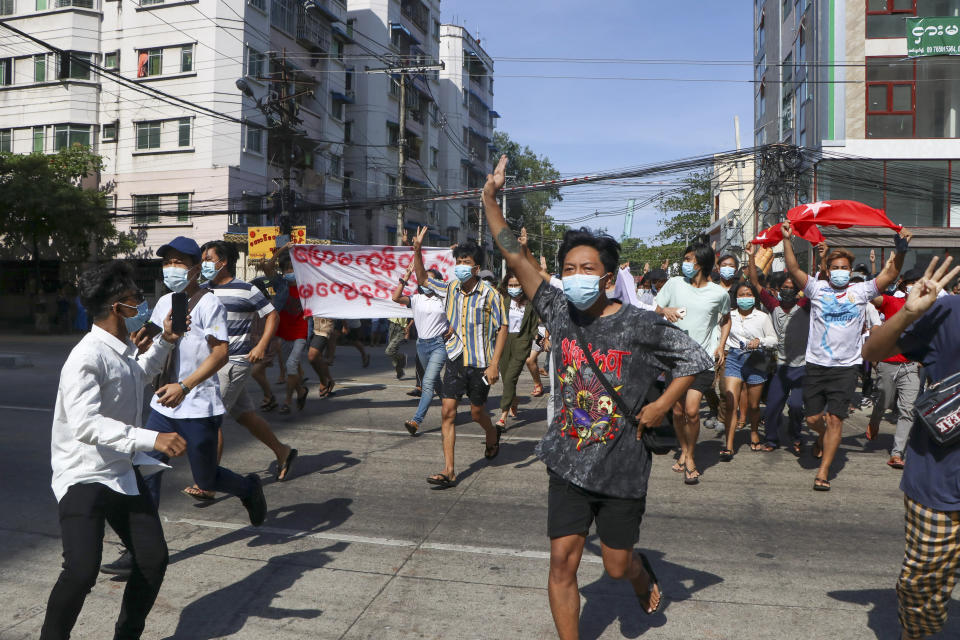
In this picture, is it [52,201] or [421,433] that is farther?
[52,201]

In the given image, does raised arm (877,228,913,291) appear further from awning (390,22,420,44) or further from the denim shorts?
awning (390,22,420,44)

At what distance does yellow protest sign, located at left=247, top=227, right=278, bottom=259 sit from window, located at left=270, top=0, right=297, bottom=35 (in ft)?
50.7

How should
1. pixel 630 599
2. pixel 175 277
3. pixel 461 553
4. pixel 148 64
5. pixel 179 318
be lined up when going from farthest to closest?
pixel 148 64 → pixel 461 553 → pixel 175 277 → pixel 630 599 → pixel 179 318

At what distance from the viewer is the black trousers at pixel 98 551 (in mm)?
3094

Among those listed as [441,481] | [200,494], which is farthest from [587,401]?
[200,494]

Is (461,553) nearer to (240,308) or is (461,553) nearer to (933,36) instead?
(240,308)

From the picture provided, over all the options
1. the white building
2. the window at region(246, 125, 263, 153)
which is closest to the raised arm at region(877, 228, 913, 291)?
the white building

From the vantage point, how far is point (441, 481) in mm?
6535

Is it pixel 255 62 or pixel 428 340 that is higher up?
pixel 255 62

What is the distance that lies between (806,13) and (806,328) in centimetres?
2836

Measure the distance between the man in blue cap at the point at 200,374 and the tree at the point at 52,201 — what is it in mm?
25349

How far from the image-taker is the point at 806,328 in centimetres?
776

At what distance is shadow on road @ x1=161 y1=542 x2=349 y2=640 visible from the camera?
151 inches

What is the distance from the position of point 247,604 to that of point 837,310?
16.6 feet
